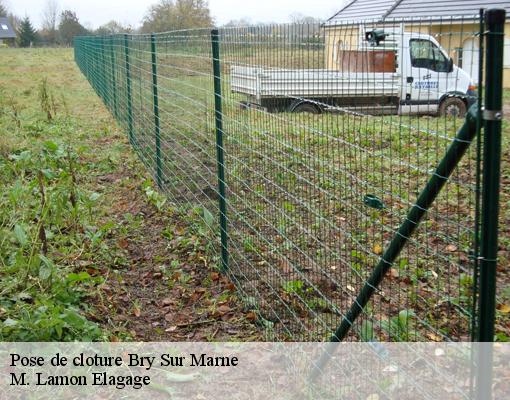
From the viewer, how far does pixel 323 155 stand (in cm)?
369

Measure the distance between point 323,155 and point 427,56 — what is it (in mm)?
1316

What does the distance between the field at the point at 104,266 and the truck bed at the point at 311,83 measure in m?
1.54

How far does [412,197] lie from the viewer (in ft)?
20.6

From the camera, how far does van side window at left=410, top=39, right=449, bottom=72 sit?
2117 millimetres

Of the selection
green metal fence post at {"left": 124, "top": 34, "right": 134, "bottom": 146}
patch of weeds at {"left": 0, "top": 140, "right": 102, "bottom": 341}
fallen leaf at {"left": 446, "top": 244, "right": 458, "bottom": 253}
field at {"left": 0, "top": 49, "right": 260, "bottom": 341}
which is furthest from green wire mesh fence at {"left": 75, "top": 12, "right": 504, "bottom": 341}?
green metal fence post at {"left": 124, "top": 34, "right": 134, "bottom": 146}

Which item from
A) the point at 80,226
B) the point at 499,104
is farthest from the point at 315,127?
the point at 80,226

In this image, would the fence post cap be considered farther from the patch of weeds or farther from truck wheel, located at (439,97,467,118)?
the patch of weeds

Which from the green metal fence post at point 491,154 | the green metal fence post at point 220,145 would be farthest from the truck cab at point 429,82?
the green metal fence post at point 220,145

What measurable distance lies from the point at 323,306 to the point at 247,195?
98cm

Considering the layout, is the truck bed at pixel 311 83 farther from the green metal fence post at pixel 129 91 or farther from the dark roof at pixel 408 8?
the dark roof at pixel 408 8

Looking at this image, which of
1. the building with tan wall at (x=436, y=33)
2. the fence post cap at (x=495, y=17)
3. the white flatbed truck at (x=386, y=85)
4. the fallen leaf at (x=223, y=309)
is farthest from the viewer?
the fallen leaf at (x=223, y=309)

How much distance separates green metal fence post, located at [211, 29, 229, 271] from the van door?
2022 mm

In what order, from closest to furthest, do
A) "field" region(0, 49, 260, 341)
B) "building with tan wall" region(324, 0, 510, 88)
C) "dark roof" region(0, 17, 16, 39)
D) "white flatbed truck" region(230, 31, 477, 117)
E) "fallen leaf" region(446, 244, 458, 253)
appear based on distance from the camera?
"building with tan wall" region(324, 0, 510, 88), "white flatbed truck" region(230, 31, 477, 117), "field" region(0, 49, 260, 341), "fallen leaf" region(446, 244, 458, 253), "dark roof" region(0, 17, 16, 39)

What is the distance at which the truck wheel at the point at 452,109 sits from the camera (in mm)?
2135
